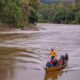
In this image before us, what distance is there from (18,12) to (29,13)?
7440mm

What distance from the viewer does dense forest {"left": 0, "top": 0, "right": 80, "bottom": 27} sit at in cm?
6431

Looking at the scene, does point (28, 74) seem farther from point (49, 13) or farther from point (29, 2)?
point (49, 13)

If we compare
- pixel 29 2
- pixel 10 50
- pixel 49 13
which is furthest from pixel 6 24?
pixel 49 13

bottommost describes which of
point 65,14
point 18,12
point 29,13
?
point 65,14

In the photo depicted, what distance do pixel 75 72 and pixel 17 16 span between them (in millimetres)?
44009

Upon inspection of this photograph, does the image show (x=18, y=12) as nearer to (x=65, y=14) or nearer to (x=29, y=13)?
(x=29, y=13)

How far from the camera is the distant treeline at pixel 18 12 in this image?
63.4m

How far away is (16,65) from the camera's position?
26500 millimetres

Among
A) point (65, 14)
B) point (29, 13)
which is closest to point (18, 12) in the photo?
point (29, 13)

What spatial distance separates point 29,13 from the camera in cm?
7438

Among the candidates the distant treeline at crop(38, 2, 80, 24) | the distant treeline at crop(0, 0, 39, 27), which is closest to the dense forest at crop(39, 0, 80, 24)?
the distant treeline at crop(38, 2, 80, 24)

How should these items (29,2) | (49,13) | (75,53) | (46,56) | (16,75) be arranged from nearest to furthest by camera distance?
(16,75) < (46,56) < (75,53) < (29,2) < (49,13)

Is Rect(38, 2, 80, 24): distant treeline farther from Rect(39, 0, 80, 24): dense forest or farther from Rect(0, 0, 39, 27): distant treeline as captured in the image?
Rect(0, 0, 39, 27): distant treeline

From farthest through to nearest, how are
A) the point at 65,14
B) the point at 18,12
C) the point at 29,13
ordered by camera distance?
1. the point at 65,14
2. the point at 29,13
3. the point at 18,12
